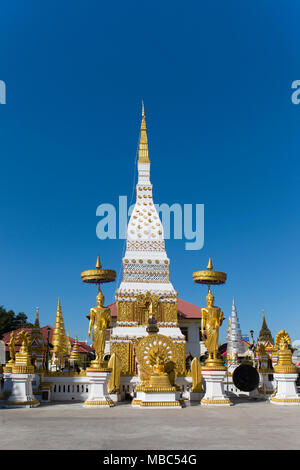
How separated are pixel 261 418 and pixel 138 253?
15.0 m

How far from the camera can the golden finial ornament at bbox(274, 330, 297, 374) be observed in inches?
655

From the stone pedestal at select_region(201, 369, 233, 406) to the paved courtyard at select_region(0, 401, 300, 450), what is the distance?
1074mm

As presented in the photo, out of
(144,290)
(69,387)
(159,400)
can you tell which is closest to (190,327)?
(144,290)

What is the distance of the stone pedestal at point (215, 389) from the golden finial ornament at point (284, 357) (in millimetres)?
2090

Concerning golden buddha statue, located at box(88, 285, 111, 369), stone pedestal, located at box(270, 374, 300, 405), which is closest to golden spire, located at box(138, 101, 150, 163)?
golden buddha statue, located at box(88, 285, 111, 369)

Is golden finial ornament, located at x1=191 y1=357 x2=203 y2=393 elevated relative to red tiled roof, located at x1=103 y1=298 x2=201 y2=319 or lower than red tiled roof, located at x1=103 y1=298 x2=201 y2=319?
lower

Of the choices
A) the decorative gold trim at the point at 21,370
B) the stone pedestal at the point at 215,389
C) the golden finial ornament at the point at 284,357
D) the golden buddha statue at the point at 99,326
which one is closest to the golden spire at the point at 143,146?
the golden buddha statue at the point at 99,326

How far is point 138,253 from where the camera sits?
26562 millimetres

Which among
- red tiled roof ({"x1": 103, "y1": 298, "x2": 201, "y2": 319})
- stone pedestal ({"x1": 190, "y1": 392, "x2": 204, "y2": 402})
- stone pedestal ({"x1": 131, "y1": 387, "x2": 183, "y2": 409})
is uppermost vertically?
red tiled roof ({"x1": 103, "y1": 298, "x2": 201, "y2": 319})

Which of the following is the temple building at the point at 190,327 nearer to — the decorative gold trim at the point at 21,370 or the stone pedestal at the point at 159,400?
the decorative gold trim at the point at 21,370

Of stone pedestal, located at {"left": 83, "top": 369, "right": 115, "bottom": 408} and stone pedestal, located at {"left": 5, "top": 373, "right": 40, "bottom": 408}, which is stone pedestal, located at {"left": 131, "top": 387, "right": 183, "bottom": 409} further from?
stone pedestal, located at {"left": 5, "top": 373, "right": 40, "bottom": 408}

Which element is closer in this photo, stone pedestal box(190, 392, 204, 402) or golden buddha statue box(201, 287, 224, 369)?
golden buddha statue box(201, 287, 224, 369)
